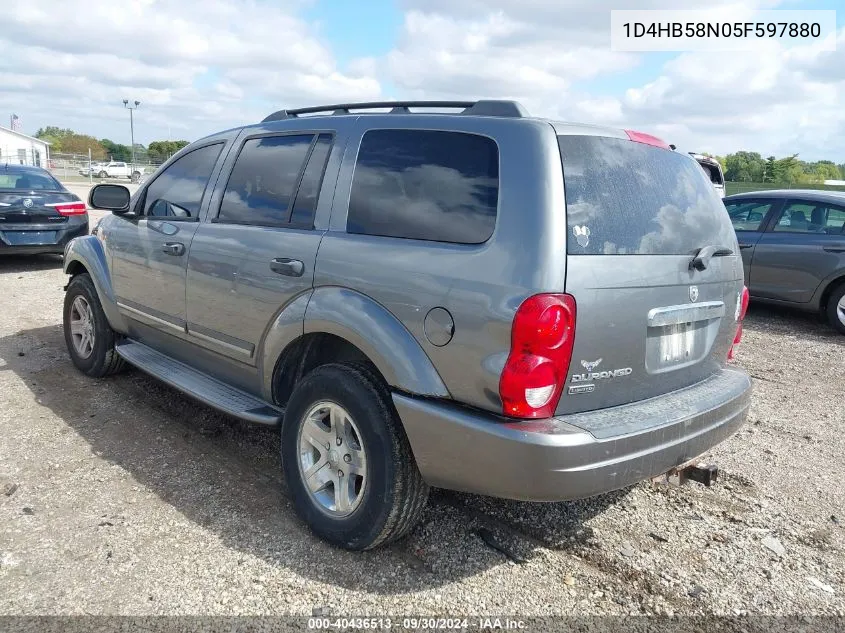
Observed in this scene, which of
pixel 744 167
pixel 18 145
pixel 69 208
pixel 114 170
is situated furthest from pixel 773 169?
pixel 18 145

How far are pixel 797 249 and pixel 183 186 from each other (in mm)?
7168

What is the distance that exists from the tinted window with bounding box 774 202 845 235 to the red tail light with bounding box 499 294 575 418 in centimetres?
710

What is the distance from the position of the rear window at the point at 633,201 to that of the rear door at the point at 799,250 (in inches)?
221

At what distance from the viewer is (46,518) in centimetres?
325

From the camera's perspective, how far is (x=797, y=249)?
26.9 feet

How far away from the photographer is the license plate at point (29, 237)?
956 centimetres

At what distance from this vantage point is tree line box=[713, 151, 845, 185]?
4944cm

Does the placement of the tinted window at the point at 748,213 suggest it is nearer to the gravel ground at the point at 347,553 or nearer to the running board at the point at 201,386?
the gravel ground at the point at 347,553

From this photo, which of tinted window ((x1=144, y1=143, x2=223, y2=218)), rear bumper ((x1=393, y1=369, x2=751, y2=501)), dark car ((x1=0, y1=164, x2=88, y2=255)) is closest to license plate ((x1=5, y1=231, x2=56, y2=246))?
dark car ((x1=0, y1=164, x2=88, y2=255))

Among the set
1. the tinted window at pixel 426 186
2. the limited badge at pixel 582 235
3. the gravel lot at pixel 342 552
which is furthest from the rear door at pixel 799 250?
the tinted window at pixel 426 186

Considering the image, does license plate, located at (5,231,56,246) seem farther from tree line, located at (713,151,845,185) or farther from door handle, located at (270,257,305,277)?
tree line, located at (713,151,845,185)

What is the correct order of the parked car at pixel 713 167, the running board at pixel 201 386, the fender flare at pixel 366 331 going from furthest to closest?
the parked car at pixel 713 167 → the running board at pixel 201 386 → the fender flare at pixel 366 331

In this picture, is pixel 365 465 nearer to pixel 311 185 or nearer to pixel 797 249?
pixel 311 185

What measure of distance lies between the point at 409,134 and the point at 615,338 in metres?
1.28
